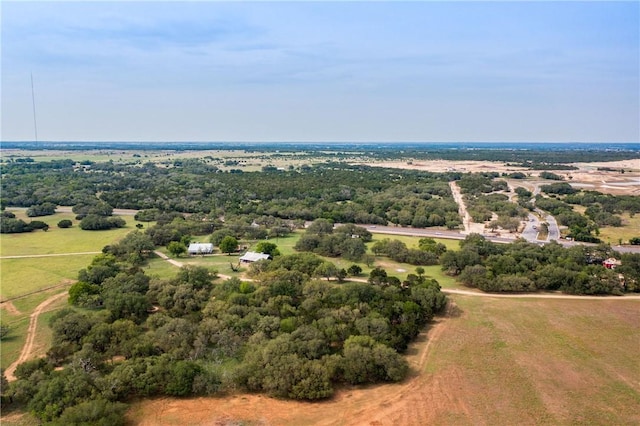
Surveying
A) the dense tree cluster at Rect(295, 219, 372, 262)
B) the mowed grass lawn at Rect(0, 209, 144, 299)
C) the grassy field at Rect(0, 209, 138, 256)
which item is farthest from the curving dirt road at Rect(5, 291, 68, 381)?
the dense tree cluster at Rect(295, 219, 372, 262)

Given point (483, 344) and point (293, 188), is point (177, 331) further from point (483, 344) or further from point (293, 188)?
point (293, 188)

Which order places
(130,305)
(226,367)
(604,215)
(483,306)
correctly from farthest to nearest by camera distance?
(604,215)
(483,306)
(130,305)
(226,367)

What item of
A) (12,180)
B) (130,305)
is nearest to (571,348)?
(130,305)

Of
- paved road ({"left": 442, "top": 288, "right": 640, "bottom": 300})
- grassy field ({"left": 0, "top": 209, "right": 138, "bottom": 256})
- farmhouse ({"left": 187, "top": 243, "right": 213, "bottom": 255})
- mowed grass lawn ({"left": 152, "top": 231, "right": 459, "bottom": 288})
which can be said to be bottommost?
paved road ({"left": 442, "top": 288, "right": 640, "bottom": 300})

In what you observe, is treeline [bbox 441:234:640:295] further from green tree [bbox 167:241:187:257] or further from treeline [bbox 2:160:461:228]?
green tree [bbox 167:241:187:257]

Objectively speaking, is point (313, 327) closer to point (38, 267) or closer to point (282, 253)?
point (282, 253)

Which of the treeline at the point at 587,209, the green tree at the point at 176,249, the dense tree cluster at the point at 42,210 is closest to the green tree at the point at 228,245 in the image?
the green tree at the point at 176,249

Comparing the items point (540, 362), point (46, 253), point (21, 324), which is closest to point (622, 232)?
point (540, 362)
